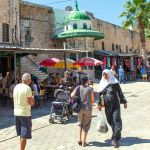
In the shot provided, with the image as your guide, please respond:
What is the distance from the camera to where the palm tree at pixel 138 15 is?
36.5 metres

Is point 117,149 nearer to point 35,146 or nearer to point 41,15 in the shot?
point 35,146

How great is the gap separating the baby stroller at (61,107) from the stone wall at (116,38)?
976 inches

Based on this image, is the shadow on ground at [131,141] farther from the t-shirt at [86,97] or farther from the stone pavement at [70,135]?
the t-shirt at [86,97]

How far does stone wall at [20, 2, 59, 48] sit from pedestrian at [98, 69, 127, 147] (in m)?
18.8

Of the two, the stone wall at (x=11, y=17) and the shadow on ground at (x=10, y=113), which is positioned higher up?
the stone wall at (x=11, y=17)

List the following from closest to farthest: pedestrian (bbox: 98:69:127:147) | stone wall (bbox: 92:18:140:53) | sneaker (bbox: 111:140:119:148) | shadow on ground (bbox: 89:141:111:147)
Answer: sneaker (bbox: 111:140:119:148) → pedestrian (bbox: 98:69:127:147) → shadow on ground (bbox: 89:141:111:147) → stone wall (bbox: 92:18:140:53)

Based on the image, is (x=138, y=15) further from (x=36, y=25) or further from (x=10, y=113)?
(x=10, y=113)

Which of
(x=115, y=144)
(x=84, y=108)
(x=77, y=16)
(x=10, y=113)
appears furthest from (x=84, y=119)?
(x=77, y=16)

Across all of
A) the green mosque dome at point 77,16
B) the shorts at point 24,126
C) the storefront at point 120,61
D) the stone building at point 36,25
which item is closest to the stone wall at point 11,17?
the stone building at point 36,25

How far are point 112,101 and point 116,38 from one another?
36088mm

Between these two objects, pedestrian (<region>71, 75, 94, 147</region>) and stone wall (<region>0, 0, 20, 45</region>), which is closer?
pedestrian (<region>71, 75, 94, 147</region>)

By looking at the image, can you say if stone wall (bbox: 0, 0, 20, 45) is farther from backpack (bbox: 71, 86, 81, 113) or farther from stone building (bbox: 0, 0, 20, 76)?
backpack (bbox: 71, 86, 81, 113)

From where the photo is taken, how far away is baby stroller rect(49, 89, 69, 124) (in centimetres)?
1212

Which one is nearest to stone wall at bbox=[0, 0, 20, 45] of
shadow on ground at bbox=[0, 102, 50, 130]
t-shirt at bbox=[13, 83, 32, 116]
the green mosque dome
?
the green mosque dome
